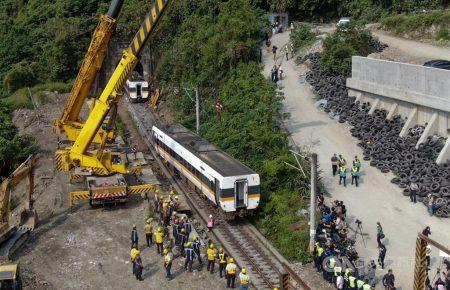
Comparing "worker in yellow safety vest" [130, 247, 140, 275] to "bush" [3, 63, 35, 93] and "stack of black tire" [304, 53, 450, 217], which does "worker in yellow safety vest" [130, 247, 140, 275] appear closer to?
"stack of black tire" [304, 53, 450, 217]

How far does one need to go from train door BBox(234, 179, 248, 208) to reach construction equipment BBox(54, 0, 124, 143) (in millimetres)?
8073

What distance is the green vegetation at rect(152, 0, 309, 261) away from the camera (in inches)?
1140

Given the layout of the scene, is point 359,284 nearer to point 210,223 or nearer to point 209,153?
point 210,223

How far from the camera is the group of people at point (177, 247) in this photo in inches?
867

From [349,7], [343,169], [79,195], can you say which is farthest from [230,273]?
[349,7]

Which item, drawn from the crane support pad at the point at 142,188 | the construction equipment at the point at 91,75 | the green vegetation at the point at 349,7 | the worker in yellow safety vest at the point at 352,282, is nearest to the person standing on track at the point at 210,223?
the crane support pad at the point at 142,188

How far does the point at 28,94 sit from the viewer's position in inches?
2207

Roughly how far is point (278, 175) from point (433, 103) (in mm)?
9803

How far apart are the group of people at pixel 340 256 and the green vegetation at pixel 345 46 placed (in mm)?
19757

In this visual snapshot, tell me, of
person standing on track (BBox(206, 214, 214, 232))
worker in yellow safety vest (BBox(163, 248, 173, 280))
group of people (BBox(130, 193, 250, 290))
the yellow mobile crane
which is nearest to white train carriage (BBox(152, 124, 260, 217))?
person standing on track (BBox(206, 214, 214, 232))

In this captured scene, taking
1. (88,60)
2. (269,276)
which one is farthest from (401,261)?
(88,60)

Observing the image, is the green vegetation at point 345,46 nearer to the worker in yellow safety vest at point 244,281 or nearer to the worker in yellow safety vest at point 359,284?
the worker in yellow safety vest at point 359,284

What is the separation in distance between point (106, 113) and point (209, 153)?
19.3 ft

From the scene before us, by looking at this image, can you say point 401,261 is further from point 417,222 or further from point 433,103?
point 433,103
